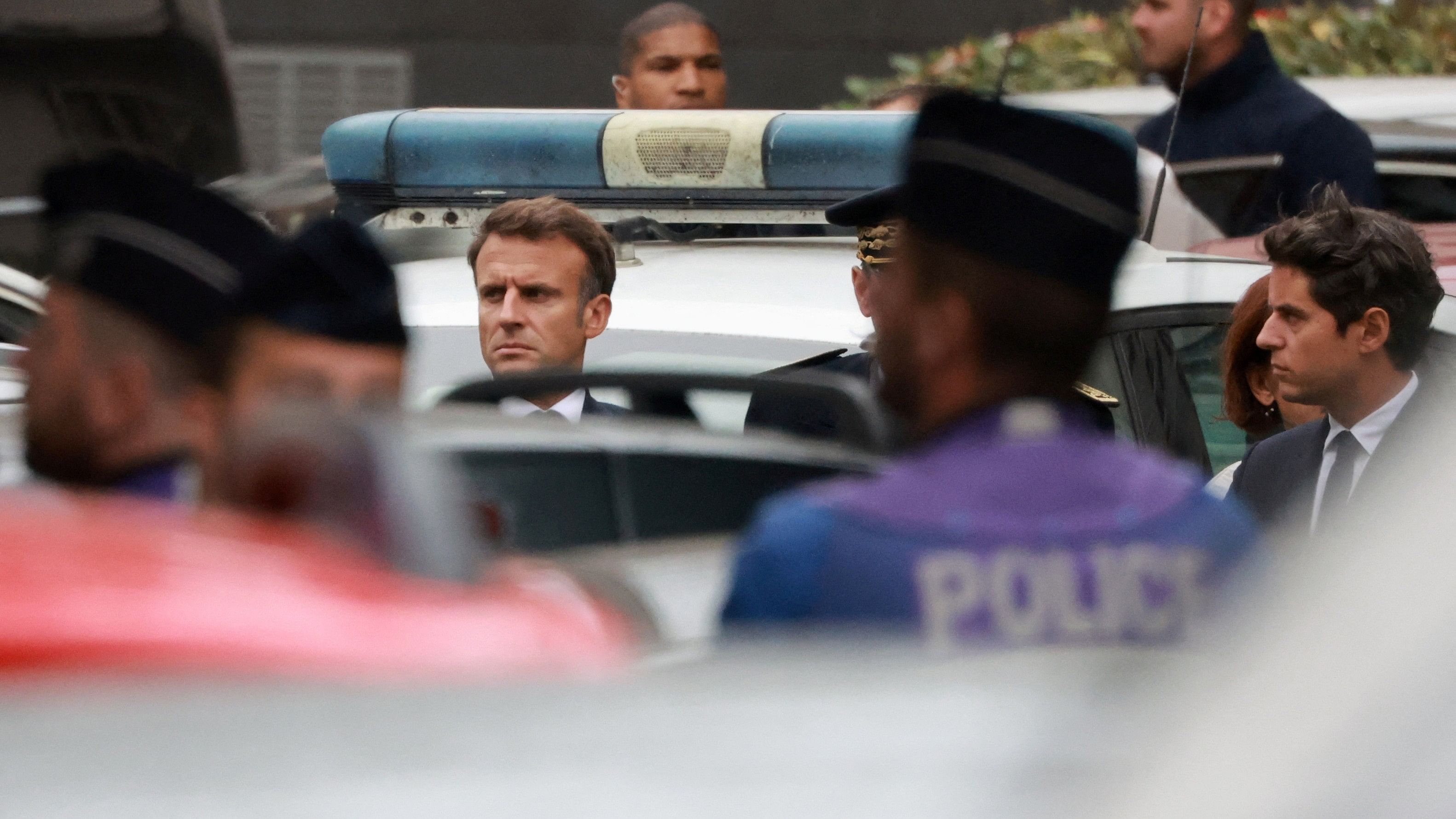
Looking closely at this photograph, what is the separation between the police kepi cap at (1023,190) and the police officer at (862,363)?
75 mm

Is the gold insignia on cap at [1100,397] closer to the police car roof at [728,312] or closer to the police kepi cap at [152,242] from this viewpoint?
the police car roof at [728,312]

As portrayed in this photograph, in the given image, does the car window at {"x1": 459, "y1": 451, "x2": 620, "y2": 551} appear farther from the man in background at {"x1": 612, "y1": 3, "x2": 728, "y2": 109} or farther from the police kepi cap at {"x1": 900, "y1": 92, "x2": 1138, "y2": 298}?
the man in background at {"x1": 612, "y1": 3, "x2": 728, "y2": 109}

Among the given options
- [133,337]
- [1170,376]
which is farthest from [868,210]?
[1170,376]

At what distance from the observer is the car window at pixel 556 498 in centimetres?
237

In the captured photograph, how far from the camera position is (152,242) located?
85.7 inches

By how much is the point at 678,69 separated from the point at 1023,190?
3.91 m

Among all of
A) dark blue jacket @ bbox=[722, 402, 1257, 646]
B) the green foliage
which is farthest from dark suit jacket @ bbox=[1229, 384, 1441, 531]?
the green foliage

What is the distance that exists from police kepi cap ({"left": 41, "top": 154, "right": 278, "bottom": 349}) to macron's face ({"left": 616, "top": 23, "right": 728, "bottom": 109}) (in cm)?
333

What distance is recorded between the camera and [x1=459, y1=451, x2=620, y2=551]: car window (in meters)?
2.37

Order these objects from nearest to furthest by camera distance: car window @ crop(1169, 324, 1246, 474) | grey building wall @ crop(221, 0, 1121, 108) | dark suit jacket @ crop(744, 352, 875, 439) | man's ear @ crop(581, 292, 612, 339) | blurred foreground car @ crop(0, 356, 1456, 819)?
blurred foreground car @ crop(0, 356, 1456, 819) < dark suit jacket @ crop(744, 352, 875, 439) < man's ear @ crop(581, 292, 612, 339) < car window @ crop(1169, 324, 1246, 474) < grey building wall @ crop(221, 0, 1121, 108)

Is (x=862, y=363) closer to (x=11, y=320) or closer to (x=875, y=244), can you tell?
(x=875, y=244)

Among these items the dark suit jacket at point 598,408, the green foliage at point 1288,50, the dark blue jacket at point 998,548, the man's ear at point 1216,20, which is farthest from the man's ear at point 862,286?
the green foliage at point 1288,50

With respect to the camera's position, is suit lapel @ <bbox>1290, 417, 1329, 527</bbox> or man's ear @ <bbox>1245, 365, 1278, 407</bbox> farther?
man's ear @ <bbox>1245, 365, 1278, 407</bbox>

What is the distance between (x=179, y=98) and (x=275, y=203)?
18.1 inches
